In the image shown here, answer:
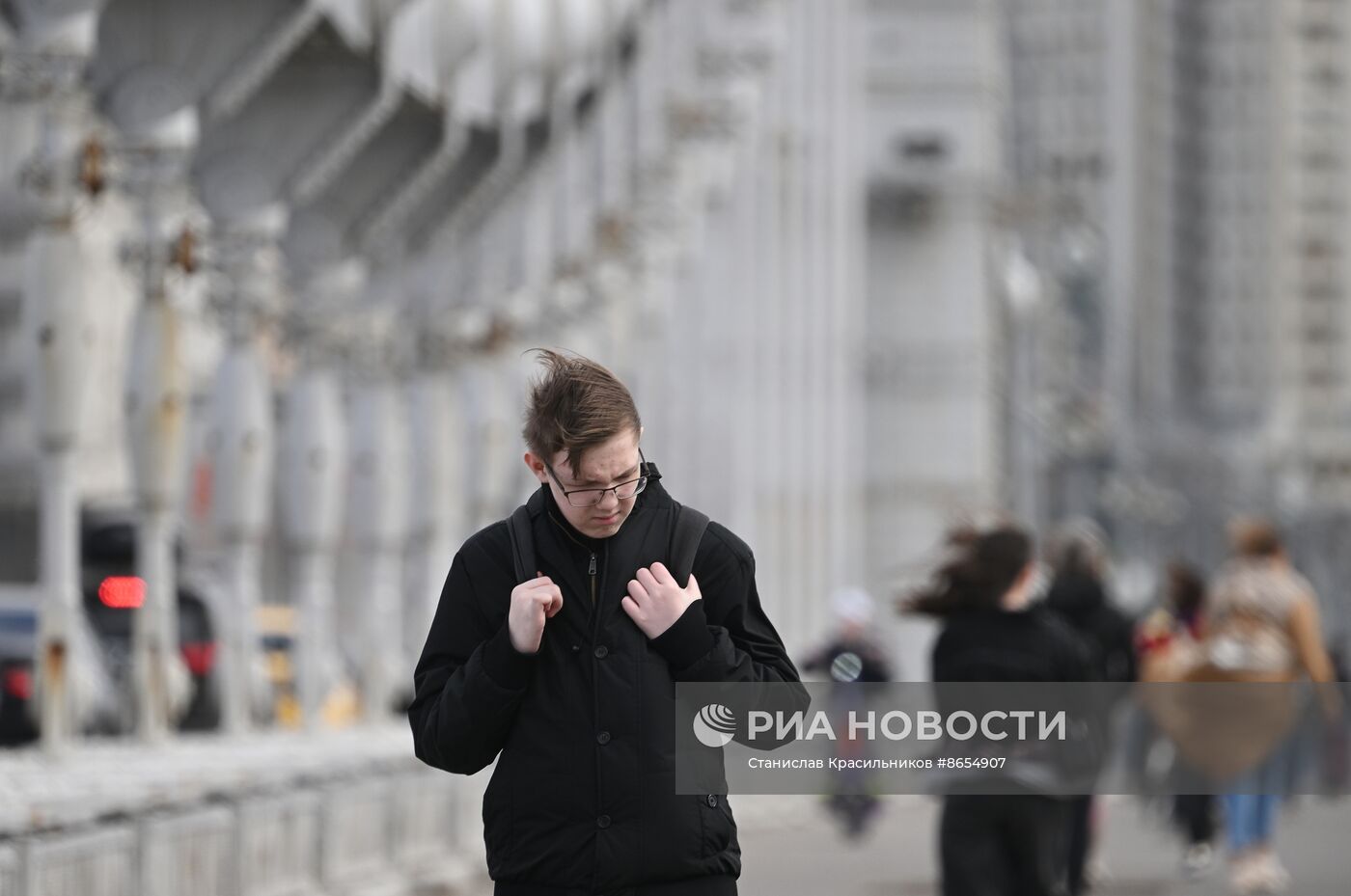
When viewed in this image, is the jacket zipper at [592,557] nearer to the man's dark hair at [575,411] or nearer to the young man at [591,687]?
the young man at [591,687]

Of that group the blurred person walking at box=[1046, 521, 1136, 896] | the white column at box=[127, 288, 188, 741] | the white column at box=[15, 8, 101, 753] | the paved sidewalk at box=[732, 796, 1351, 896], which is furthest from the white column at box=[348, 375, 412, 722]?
the white column at box=[15, 8, 101, 753]

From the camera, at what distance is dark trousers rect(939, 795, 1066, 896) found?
10352mm

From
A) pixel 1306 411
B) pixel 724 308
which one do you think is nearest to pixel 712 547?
pixel 724 308

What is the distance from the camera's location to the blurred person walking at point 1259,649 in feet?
53.4

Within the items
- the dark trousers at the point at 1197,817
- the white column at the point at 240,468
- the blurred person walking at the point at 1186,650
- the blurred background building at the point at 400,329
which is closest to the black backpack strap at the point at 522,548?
the blurred background building at the point at 400,329

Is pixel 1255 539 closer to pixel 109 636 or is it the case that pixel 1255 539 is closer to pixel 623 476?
pixel 623 476

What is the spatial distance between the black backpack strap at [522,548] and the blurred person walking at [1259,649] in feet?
34.8

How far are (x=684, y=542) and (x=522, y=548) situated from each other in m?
0.26

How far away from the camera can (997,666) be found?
10398 millimetres

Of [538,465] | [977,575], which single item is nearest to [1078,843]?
[977,575]

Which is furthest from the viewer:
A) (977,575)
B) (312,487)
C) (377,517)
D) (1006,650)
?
(377,517)

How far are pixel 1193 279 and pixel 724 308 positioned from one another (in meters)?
135

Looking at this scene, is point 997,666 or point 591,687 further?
point 997,666

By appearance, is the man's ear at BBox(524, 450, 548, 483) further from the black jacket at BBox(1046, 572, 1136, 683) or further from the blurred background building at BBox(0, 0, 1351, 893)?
the black jacket at BBox(1046, 572, 1136, 683)
